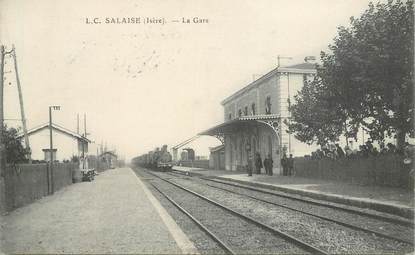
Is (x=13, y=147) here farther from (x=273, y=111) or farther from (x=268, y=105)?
(x=268, y=105)

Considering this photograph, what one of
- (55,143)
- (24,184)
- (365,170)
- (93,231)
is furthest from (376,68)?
(55,143)

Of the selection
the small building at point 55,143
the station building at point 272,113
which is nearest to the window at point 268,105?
the station building at point 272,113

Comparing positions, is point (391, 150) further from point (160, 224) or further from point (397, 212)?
point (160, 224)

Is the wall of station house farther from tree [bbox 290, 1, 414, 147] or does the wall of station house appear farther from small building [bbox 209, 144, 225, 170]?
tree [bbox 290, 1, 414, 147]

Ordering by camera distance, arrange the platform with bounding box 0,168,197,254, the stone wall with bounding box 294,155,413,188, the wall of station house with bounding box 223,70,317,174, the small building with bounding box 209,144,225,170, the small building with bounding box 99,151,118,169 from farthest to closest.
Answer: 1. the small building with bounding box 99,151,118,169
2. the small building with bounding box 209,144,225,170
3. the wall of station house with bounding box 223,70,317,174
4. the stone wall with bounding box 294,155,413,188
5. the platform with bounding box 0,168,197,254

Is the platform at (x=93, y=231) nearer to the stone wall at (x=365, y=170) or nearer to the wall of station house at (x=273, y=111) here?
the stone wall at (x=365, y=170)

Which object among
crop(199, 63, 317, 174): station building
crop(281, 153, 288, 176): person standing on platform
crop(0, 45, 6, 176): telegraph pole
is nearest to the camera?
crop(0, 45, 6, 176): telegraph pole

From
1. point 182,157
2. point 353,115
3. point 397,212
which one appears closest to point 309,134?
point 353,115

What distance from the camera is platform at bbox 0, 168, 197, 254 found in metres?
6.99

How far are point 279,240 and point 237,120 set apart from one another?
2008 cm

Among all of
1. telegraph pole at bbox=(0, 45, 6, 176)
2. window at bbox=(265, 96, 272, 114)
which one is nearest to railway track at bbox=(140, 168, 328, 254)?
Answer: telegraph pole at bbox=(0, 45, 6, 176)

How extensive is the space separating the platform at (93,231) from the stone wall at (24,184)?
38 centimetres

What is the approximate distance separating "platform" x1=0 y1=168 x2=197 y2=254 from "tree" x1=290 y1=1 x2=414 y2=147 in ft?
27.5

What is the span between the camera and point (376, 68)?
15.0 m
